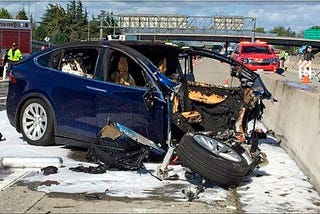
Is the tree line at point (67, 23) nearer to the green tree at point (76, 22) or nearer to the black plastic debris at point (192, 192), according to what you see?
the green tree at point (76, 22)

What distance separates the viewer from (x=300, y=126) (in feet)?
27.8

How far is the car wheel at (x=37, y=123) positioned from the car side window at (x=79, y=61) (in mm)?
680

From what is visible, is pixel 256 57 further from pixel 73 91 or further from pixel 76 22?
pixel 76 22

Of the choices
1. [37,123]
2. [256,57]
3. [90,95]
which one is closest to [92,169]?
[90,95]

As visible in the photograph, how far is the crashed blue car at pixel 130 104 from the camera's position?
785cm

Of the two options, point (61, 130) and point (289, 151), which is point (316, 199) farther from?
point (61, 130)

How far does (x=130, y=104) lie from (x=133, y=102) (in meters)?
0.05

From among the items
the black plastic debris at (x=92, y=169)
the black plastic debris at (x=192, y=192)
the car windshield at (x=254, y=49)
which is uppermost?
the car windshield at (x=254, y=49)

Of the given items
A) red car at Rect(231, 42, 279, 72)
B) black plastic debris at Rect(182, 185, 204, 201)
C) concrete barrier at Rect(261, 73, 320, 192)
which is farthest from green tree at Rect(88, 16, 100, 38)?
black plastic debris at Rect(182, 185, 204, 201)

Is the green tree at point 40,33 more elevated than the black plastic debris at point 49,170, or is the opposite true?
the black plastic debris at point 49,170

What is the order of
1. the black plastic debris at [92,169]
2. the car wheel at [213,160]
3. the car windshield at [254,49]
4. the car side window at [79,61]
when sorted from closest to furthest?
the car wheel at [213,160], the black plastic debris at [92,169], the car side window at [79,61], the car windshield at [254,49]

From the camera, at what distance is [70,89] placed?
28.6ft

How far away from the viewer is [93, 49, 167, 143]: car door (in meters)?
7.95

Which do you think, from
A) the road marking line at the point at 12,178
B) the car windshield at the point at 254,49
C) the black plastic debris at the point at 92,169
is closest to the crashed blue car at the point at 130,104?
the black plastic debris at the point at 92,169
